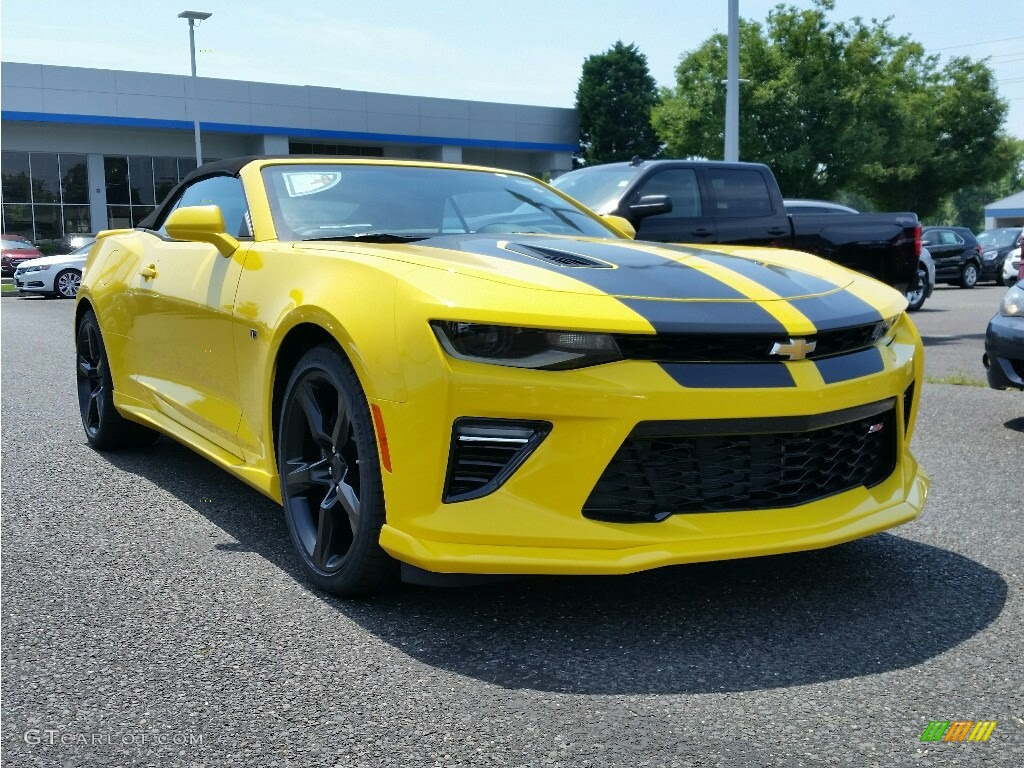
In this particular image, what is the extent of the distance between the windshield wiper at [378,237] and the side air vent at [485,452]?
3.67ft

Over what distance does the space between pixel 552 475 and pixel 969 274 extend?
24.0m

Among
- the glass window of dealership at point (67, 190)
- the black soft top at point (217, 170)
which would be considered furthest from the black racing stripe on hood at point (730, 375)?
the glass window of dealership at point (67, 190)

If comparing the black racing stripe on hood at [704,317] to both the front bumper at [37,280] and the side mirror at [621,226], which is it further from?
the front bumper at [37,280]

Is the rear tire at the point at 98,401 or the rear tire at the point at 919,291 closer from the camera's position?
the rear tire at the point at 98,401

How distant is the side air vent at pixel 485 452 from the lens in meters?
2.81

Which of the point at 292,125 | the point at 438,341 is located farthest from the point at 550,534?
the point at 292,125

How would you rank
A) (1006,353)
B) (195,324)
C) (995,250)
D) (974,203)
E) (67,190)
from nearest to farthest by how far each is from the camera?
(195,324) < (1006,353) < (995,250) < (67,190) < (974,203)

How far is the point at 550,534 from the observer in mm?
2799

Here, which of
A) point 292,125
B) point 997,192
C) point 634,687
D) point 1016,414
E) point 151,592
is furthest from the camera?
point 997,192

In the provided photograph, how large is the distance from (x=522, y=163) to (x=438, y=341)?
47700mm

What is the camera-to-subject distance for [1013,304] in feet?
20.1

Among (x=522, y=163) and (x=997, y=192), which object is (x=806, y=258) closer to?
(x=522, y=163)

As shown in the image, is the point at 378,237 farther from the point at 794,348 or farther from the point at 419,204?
the point at 794,348

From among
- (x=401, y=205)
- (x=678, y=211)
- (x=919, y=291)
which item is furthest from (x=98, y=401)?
(x=919, y=291)
